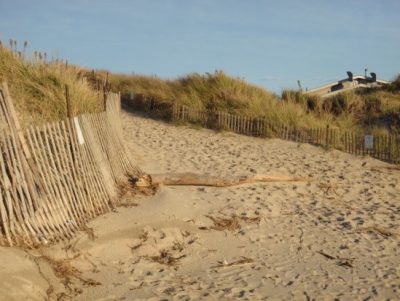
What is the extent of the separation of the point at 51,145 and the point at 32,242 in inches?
53.3

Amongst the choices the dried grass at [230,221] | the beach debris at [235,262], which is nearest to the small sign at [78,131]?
the dried grass at [230,221]

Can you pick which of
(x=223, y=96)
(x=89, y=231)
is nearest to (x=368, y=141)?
(x=223, y=96)

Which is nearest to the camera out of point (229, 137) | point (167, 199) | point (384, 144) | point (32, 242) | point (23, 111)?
point (32, 242)

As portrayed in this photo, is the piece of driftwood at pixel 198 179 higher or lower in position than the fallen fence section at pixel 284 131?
lower

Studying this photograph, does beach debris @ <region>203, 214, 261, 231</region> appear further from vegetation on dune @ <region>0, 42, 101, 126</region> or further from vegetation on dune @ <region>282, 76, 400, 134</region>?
vegetation on dune @ <region>282, 76, 400, 134</region>

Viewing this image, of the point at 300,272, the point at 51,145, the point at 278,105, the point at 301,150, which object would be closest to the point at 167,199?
the point at 51,145

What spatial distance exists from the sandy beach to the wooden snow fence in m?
0.21

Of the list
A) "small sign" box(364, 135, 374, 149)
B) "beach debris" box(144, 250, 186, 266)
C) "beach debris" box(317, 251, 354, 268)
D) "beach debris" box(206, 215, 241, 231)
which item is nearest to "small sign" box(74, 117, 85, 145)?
"beach debris" box(144, 250, 186, 266)

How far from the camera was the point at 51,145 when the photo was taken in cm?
611

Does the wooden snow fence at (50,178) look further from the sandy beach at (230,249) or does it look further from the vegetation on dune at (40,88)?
the vegetation on dune at (40,88)

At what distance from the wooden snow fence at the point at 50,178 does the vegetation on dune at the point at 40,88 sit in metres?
1.78

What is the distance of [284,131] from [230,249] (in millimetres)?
8515

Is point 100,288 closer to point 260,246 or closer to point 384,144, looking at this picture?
point 260,246

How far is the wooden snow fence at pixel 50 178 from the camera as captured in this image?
203 inches
